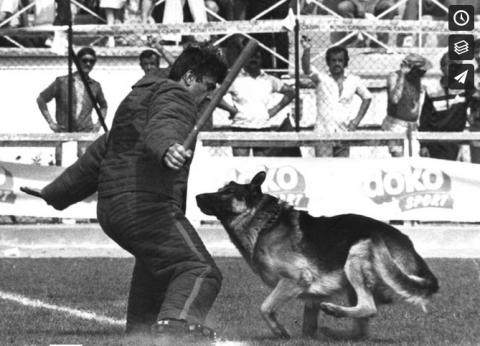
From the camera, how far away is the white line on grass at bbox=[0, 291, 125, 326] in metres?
9.34

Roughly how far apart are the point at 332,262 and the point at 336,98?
6922mm

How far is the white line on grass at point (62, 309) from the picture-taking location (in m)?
9.34

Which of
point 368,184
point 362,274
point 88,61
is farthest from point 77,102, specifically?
point 362,274

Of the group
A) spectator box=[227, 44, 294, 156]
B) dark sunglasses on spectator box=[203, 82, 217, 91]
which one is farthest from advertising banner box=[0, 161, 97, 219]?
dark sunglasses on spectator box=[203, 82, 217, 91]

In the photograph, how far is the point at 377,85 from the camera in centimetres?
1733

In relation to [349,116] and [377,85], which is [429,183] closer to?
[349,116]

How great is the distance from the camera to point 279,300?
8.09 m

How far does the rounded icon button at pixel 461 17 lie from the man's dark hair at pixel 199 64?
27.5 feet

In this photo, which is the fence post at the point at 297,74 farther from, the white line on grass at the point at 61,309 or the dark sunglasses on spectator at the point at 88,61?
the white line on grass at the point at 61,309

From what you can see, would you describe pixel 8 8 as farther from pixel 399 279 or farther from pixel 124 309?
pixel 399 279

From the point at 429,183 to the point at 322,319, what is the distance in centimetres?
536

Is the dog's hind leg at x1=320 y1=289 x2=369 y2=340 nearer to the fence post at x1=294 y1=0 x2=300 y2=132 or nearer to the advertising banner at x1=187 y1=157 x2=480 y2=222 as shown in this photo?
the advertising banner at x1=187 y1=157 x2=480 y2=222

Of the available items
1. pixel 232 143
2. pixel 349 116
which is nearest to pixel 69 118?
pixel 232 143

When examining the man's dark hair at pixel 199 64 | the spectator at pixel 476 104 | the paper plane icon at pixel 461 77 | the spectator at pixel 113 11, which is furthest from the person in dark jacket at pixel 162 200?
the spectator at pixel 113 11
